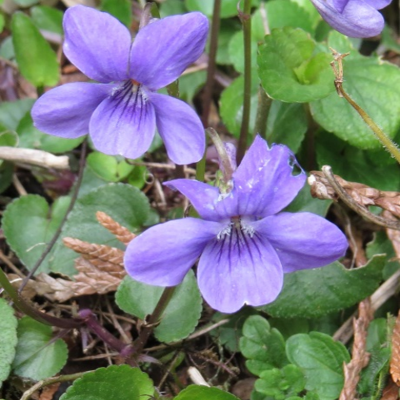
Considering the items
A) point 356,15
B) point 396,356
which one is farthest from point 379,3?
point 396,356

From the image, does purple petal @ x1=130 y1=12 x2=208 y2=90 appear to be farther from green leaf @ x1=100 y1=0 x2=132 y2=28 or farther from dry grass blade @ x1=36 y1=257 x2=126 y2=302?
green leaf @ x1=100 y1=0 x2=132 y2=28

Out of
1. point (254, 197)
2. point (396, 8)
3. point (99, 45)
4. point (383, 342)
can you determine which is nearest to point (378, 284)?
point (383, 342)

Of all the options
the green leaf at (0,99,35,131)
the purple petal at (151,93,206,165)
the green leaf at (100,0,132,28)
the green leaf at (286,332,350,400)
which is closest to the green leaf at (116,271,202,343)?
the green leaf at (286,332,350,400)

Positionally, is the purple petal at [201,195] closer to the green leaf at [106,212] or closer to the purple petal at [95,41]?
the purple petal at [95,41]

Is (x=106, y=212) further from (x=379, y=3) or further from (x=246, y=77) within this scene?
(x=379, y=3)

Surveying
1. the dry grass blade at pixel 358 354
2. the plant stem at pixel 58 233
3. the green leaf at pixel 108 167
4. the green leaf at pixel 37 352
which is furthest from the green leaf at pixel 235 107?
the green leaf at pixel 37 352

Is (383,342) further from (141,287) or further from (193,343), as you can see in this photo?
(141,287)
